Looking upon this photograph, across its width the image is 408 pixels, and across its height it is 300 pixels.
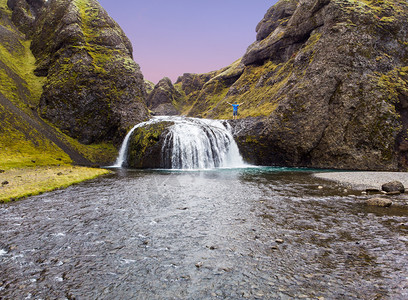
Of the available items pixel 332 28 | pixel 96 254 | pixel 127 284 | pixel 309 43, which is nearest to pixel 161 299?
pixel 127 284

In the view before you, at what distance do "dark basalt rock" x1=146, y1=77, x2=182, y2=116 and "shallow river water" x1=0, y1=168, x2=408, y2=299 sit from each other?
13722cm

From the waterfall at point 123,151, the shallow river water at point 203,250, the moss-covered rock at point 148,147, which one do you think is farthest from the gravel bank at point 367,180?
the waterfall at point 123,151

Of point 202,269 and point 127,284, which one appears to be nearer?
point 127,284

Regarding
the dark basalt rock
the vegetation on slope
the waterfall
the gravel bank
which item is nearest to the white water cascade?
the waterfall

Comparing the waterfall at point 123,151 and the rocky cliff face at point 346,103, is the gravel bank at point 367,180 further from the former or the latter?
the waterfall at point 123,151

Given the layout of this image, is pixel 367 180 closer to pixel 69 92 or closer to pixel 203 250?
pixel 203 250

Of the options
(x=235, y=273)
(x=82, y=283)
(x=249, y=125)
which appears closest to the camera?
(x=82, y=283)

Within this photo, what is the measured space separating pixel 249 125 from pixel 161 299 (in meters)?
42.2

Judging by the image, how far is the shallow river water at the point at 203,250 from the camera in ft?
17.5

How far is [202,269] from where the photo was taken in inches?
251

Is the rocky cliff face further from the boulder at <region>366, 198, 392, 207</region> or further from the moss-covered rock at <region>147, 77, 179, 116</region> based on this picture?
the moss-covered rock at <region>147, 77, 179, 116</region>

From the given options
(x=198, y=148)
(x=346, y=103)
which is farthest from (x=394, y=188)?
(x=198, y=148)

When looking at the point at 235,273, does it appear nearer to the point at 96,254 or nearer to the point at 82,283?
the point at 82,283

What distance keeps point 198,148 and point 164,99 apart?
121988 millimetres
